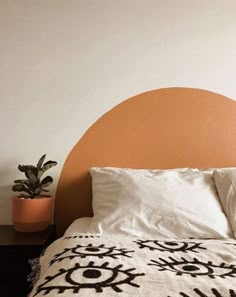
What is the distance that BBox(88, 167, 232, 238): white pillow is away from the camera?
5.49ft

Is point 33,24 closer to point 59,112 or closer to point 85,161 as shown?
point 59,112

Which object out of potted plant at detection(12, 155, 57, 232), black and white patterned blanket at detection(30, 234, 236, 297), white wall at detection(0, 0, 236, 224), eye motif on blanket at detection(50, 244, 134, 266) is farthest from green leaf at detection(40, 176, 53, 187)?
eye motif on blanket at detection(50, 244, 134, 266)

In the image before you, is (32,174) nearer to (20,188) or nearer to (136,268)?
(20,188)

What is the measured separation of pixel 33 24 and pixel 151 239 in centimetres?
145

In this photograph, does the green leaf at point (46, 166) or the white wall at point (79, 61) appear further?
the white wall at point (79, 61)

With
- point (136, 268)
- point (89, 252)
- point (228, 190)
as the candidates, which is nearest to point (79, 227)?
point (89, 252)

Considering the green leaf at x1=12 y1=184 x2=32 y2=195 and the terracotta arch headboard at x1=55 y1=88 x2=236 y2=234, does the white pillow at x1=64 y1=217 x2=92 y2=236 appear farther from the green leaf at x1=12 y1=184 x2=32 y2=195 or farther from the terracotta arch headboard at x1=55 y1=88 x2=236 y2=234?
the green leaf at x1=12 y1=184 x2=32 y2=195

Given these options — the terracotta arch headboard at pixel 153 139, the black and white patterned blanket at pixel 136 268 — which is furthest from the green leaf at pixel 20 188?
the black and white patterned blanket at pixel 136 268

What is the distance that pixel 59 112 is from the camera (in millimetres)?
2074

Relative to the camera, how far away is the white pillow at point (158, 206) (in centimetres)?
167

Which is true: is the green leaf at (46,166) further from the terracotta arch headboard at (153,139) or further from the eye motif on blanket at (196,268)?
the eye motif on blanket at (196,268)

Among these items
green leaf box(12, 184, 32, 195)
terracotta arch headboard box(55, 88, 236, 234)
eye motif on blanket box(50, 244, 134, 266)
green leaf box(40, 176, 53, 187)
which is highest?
terracotta arch headboard box(55, 88, 236, 234)

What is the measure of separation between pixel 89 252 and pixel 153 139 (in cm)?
104

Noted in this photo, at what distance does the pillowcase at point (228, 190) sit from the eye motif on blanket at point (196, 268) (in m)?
0.58
